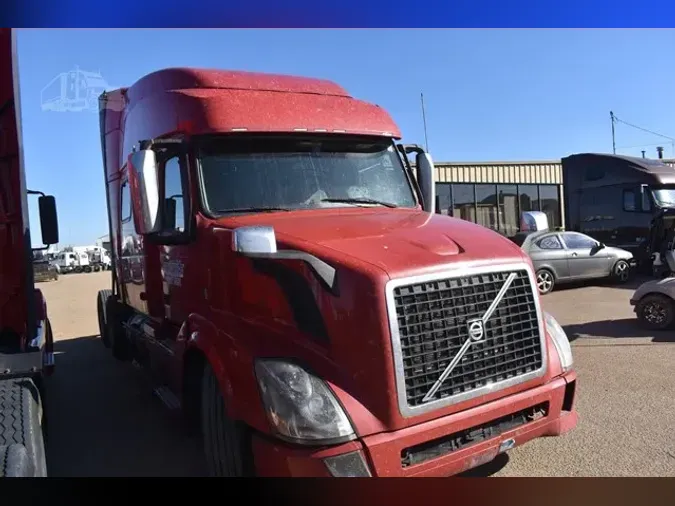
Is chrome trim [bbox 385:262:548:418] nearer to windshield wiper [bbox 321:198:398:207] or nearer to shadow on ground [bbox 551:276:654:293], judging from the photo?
windshield wiper [bbox 321:198:398:207]

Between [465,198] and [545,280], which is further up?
[465,198]

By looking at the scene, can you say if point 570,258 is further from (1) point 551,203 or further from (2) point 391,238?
(2) point 391,238

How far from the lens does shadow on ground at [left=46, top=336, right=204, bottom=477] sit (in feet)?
13.4

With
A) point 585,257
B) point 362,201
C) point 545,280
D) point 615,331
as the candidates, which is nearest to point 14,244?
point 362,201

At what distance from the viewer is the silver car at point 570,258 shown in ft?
38.9

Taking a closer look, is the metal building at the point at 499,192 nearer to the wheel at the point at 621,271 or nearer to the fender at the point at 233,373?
the wheel at the point at 621,271

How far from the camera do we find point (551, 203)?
14258mm

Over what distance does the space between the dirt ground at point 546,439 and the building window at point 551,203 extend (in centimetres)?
575

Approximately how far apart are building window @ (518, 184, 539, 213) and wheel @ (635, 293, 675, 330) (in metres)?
4.79

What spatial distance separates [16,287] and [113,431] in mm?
1452

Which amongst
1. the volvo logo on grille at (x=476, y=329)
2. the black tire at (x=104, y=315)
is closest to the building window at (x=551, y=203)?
the black tire at (x=104, y=315)
